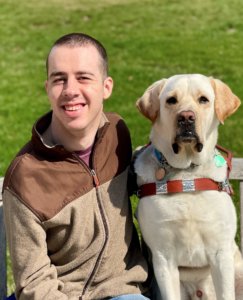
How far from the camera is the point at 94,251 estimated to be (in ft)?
9.07

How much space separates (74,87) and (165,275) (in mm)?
961

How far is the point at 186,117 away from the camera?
274 centimetres

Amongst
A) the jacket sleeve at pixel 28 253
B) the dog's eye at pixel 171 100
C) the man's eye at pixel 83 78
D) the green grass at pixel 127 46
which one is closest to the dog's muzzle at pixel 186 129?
the dog's eye at pixel 171 100

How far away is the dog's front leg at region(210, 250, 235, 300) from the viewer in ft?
9.31

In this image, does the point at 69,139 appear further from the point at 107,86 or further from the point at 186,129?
the point at 186,129

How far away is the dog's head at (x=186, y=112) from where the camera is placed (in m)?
2.78

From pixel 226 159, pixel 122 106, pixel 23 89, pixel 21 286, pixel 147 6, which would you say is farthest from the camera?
pixel 147 6

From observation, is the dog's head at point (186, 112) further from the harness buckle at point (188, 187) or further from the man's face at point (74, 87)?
the man's face at point (74, 87)

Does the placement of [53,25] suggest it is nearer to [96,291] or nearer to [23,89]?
[23,89]

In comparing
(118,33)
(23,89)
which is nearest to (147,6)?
(118,33)

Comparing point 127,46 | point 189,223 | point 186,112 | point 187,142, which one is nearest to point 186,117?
point 186,112

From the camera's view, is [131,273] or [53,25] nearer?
[131,273]

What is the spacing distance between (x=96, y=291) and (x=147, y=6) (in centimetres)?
1033

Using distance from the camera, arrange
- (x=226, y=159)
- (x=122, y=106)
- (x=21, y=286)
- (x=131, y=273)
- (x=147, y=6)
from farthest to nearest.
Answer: (x=147, y=6) < (x=122, y=106) < (x=226, y=159) < (x=131, y=273) < (x=21, y=286)
